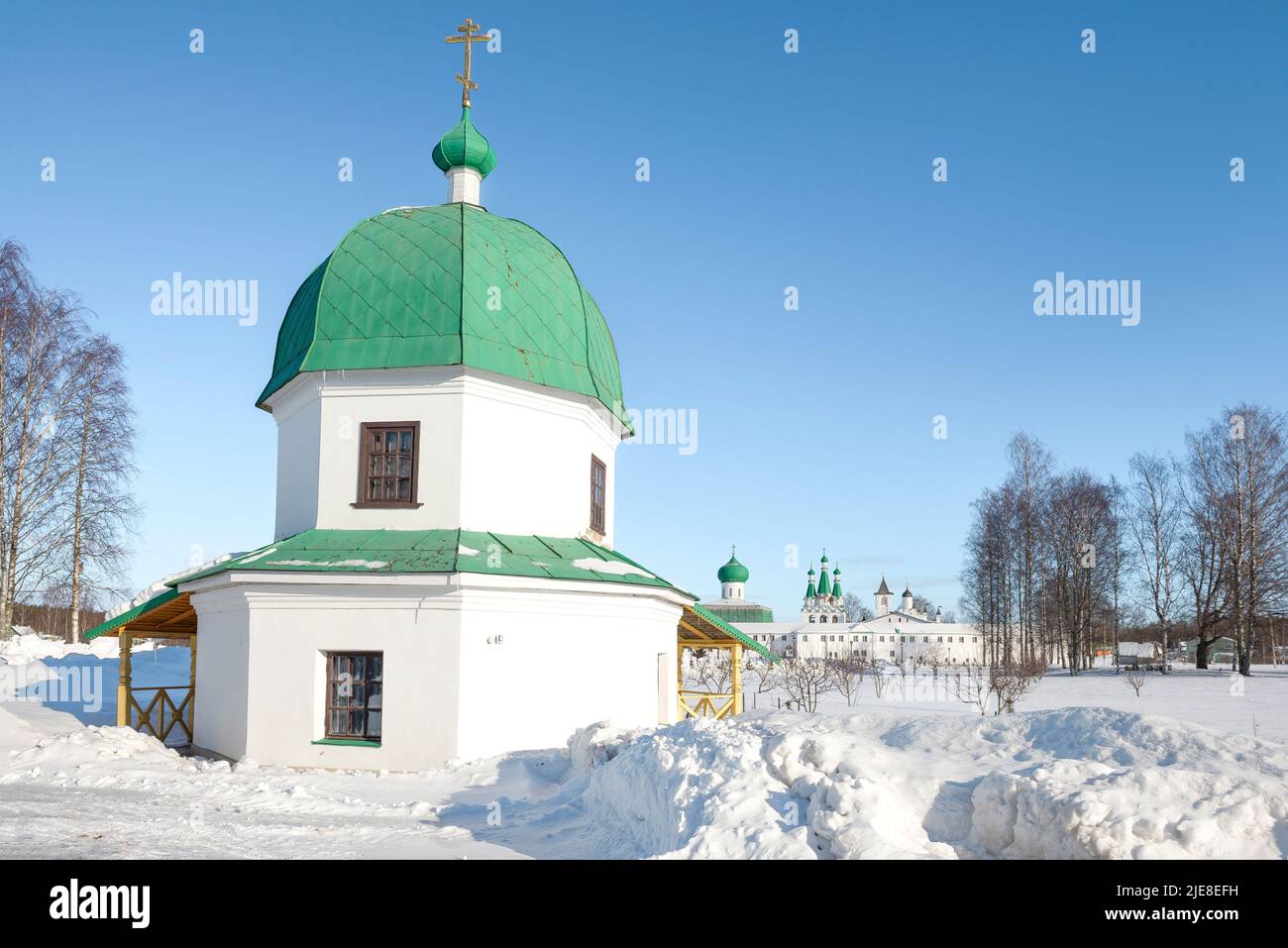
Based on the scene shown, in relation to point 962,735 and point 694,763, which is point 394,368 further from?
point 962,735

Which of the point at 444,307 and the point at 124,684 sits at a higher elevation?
the point at 444,307

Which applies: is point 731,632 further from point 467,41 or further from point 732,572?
point 732,572

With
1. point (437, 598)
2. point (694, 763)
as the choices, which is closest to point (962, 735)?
point (694, 763)

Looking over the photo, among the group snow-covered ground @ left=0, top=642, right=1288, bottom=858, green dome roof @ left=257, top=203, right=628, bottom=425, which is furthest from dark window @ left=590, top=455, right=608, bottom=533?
snow-covered ground @ left=0, top=642, right=1288, bottom=858

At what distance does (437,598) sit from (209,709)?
413cm

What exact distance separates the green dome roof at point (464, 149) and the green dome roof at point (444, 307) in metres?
1.66

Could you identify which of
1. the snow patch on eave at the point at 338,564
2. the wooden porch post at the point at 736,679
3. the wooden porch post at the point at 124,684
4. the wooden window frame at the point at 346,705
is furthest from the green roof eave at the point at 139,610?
the wooden porch post at the point at 736,679

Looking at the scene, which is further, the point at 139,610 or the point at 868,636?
the point at 868,636

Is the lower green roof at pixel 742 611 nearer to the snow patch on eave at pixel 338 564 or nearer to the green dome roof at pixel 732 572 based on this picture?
the green dome roof at pixel 732 572

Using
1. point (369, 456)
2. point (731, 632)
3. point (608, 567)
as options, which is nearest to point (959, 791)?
point (608, 567)

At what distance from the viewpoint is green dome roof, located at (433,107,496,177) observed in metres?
16.6

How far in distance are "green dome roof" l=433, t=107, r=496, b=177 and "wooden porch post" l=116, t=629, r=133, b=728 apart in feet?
32.3

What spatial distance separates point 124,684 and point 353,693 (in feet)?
16.6

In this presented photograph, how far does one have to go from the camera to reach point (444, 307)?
44.4 ft
